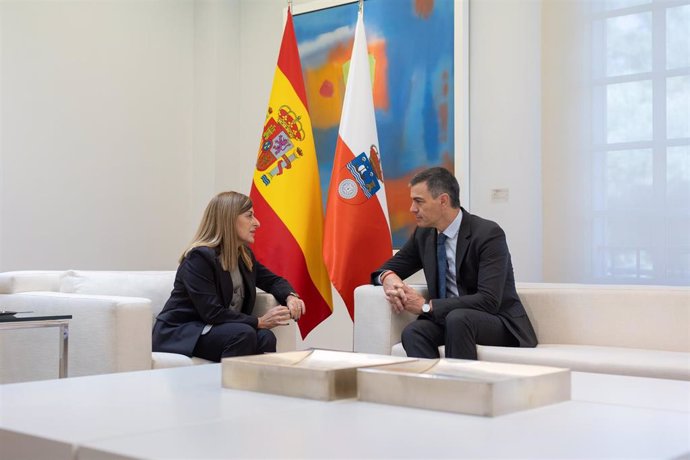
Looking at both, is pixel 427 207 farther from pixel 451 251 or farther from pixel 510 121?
pixel 510 121

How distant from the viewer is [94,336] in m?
3.35

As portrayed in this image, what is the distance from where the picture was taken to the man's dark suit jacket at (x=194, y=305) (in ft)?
11.9

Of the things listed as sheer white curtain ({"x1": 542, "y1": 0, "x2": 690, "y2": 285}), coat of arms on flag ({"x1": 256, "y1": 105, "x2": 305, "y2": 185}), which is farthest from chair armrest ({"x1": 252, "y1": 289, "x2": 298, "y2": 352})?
sheer white curtain ({"x1": 542, "y1": 0, "x2": 690, "y2": 285})

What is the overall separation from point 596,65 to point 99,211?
11.3 ft

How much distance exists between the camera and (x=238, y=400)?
4.25 feet

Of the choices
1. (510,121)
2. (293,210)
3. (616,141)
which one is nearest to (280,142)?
(293,210)

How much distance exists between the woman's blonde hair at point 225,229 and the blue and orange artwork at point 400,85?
1.68 meters

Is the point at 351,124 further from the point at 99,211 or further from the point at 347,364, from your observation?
the point at 347,364

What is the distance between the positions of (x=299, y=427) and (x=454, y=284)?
2.79 meters

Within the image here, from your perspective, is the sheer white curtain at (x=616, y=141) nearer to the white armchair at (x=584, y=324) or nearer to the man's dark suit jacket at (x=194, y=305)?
the white armchair at (x=584, y=324)

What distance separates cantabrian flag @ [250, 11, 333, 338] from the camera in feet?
15.7

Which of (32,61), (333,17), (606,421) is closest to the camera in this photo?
(606,421)

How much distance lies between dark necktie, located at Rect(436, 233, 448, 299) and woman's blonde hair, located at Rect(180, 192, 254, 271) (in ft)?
2.90

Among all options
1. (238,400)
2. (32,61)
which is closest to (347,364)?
(238,400)
